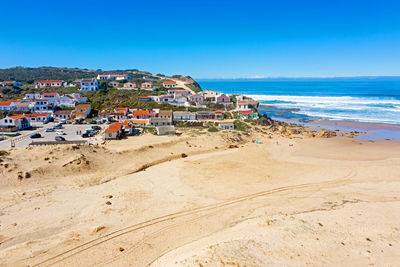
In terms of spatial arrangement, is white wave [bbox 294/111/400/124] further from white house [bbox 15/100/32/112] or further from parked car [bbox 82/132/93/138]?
white house [bbox 15/100/32/112]

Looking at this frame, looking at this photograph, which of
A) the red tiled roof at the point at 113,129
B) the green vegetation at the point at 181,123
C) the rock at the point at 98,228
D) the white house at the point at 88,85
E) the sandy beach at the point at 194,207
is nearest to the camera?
the sandy beach at the point at 194,207

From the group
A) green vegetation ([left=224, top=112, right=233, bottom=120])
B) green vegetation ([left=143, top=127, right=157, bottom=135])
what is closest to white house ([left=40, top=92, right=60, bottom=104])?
green vegetation ([left=143, top=127, right=157, bottom=135])

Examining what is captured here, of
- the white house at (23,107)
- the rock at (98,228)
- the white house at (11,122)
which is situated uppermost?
the white house at (23,107)

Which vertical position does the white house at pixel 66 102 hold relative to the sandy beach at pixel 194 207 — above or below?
above

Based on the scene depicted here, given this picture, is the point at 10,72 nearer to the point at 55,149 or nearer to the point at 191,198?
the point at 55,149

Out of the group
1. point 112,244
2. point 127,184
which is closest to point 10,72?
point 127,184

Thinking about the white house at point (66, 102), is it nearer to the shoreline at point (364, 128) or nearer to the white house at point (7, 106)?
the white house at point (7, 106)

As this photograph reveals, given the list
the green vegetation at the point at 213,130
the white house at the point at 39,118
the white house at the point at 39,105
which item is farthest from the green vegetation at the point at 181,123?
the white house at the point at 39,105
